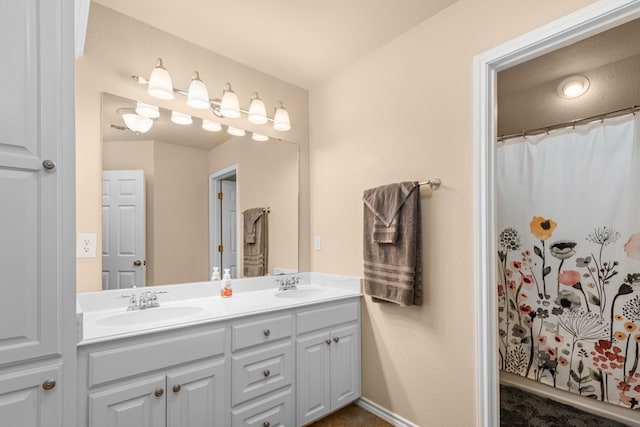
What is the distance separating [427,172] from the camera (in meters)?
1.87

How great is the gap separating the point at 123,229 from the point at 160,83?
0.83m

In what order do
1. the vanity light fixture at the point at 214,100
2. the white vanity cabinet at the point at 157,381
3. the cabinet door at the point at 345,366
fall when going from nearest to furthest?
the white vanity cabinet at the point at 157,381, the vanity light fixture at the point at 214,100, the cabinet door at the point at 345,366

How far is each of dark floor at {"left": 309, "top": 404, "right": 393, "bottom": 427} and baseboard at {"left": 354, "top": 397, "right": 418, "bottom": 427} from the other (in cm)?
2

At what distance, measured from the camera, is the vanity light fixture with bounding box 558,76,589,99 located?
228cm

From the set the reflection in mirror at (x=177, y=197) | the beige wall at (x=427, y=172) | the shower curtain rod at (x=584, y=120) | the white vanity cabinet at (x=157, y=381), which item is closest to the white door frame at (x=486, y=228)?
the beige wall at (x=427, y=172)

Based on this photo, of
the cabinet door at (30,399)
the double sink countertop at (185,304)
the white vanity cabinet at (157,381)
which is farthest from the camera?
the double sink countertop at (185,304)

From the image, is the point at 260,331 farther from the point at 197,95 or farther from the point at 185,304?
the point at 197,95

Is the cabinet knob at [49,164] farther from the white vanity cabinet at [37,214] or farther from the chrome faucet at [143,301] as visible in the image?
the chrome faucet at [143,301]

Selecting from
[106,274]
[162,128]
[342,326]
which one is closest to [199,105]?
[162,128]

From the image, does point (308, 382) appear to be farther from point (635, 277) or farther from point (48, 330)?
point (635, 277)

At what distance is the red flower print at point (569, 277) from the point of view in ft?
6.97

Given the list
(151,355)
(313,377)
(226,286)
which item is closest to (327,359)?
(313,377)

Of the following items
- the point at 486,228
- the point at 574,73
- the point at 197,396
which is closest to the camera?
the point at 197,396

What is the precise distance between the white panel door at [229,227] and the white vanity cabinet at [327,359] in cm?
65
